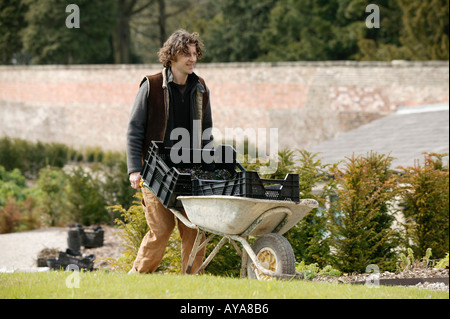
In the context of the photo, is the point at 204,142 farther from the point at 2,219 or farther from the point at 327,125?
the point at 327,125

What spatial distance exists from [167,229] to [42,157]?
70.8 feet

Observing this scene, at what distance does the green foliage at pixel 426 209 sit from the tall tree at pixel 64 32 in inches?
1336

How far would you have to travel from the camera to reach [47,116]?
38.0 metres

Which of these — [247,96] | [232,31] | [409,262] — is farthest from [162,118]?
[232,31]

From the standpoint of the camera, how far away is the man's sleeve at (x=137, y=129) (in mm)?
5605

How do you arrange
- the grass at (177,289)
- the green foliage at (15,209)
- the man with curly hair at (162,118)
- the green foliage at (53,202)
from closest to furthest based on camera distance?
the grass at (177,289)
the man with curly hair at (162,118)
the green foliage at (15,209)
the green foliage at (53,202)

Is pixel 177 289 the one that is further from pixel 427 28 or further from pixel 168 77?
pixel 427 28

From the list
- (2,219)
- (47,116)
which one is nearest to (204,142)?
(2,219)

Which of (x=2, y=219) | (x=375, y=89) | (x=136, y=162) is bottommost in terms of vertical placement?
(x=2, y=219)

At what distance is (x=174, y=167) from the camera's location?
5.47 m

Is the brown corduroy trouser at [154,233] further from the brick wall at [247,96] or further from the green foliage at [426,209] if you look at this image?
the brick wall at [247,96]

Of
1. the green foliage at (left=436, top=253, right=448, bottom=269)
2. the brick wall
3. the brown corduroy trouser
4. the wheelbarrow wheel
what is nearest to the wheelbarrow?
the wheelbarrow wheel

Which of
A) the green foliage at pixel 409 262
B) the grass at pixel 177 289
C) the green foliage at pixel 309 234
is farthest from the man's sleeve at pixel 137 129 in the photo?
the green foliage at pixel 409 262

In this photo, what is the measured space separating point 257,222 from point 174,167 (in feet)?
2.76
